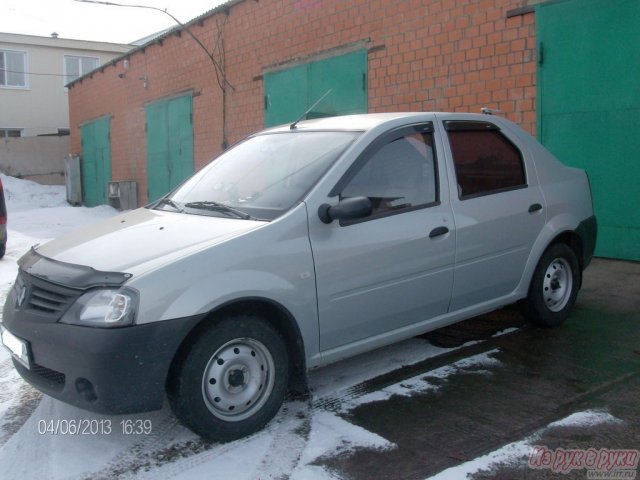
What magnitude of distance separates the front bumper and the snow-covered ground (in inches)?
13.9

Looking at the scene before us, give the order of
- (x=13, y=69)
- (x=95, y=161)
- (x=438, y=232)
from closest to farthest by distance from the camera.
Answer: (x=438, y=232), (x=95, y=161), (x=13, y=69)

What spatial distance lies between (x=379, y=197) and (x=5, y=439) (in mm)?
2582

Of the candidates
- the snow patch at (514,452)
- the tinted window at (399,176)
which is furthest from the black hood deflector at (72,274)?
the snow patch at (514,452)

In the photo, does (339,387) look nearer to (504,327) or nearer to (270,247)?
(270,247)

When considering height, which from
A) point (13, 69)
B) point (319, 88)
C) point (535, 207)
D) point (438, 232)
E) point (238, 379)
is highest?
point (13, 69)

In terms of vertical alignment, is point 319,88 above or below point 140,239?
above

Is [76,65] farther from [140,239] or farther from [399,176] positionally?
[140,239]

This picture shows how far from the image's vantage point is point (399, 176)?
14.4 feet

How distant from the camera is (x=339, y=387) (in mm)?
4367

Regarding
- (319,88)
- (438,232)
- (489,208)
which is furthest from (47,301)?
(319,88)

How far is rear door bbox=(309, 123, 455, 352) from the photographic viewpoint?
3893mm

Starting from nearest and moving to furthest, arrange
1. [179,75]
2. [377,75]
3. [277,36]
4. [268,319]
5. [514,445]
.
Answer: [514,445]
[268,319]
[377,75]
[277,36]
[179,75]

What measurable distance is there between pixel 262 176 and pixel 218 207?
16.2 inches

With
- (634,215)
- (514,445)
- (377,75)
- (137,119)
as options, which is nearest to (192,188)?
(514,445)
